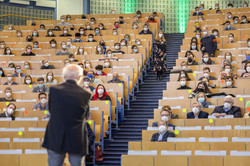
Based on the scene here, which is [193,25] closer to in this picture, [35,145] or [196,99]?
[196,99]

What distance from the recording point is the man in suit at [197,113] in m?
7.90

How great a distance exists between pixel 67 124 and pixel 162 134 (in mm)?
3564

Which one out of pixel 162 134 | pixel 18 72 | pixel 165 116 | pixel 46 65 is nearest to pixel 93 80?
pixel 46 65

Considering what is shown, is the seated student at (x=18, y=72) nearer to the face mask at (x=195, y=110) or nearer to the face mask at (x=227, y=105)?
the face mask at (x=195, y=110)

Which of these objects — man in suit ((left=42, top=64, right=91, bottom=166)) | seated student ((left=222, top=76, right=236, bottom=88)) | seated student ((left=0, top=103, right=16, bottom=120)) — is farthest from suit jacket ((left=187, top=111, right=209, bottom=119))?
man in suit ((left=42, top=64, right=91, bottom=166))

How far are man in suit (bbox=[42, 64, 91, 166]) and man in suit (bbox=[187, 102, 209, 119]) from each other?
422 cm

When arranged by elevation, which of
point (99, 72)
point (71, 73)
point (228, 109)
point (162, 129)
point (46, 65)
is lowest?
point (162, 129)

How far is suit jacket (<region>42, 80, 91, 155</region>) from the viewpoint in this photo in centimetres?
389

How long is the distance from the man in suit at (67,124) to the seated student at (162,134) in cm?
334

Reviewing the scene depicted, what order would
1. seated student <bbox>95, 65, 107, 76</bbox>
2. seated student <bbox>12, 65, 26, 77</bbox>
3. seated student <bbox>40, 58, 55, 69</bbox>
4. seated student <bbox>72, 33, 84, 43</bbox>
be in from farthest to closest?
seated student <bbox>72, 33, 84, 43</bbox> → seated student <bbox>40, 58, 55, 69</bbox> → seated student <bbox>12, 65, 26, 77</bbox> → seated student <bbox>95, 65, 107, 76</bbox>

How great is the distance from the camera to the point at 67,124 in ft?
12.8

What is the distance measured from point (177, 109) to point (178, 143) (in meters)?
1.92

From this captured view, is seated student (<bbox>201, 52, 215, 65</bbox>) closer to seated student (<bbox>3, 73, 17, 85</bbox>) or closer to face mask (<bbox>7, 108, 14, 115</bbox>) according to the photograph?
seated student (<bbox>3, 73, 17, 85</bbox>)

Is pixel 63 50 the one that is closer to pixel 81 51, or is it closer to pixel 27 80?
pixel 81 51
